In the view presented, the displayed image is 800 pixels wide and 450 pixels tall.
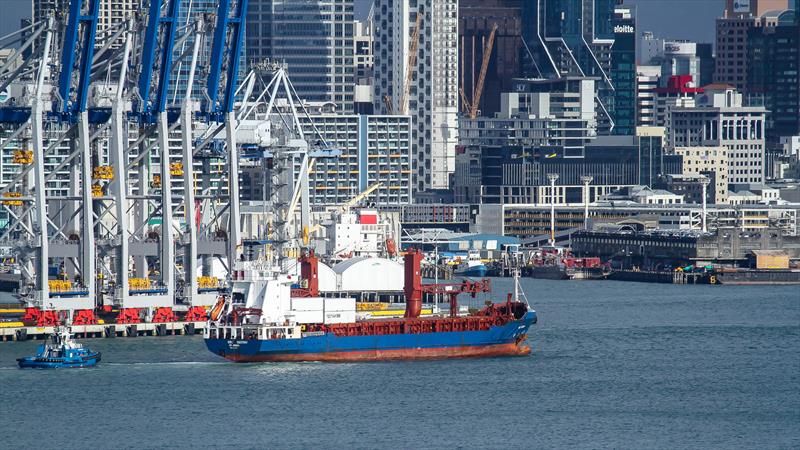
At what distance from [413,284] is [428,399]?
12077 mm

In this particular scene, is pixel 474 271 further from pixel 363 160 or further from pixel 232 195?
pixel 232 195

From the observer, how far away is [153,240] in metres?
81.9

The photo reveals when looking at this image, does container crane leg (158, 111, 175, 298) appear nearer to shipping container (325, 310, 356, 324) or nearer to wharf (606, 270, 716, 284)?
shipping container (325, 310, 356, 324)

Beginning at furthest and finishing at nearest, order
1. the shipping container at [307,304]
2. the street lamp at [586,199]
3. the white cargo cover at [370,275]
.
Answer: the street lamp at [586,199] < the white cargo cover at [370,275] < the shipping container at [307,304]

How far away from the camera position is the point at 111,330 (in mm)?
78500

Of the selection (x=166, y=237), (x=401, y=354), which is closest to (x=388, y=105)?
(x=166, y=237)

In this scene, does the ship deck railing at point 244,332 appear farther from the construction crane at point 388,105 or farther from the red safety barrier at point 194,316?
the construction crane at point 388,105

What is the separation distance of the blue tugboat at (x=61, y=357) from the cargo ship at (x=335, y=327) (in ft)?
13.0

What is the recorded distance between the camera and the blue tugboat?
68688mm

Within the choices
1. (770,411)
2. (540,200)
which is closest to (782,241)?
(540,200)

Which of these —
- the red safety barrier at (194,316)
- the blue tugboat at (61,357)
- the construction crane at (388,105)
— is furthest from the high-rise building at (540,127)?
the blue tugboat at (61,357)

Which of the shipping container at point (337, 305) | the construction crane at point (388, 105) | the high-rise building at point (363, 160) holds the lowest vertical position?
the shipping container at point (337, 305)

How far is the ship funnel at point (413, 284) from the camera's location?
74.7 m

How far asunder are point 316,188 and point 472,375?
108968mm
